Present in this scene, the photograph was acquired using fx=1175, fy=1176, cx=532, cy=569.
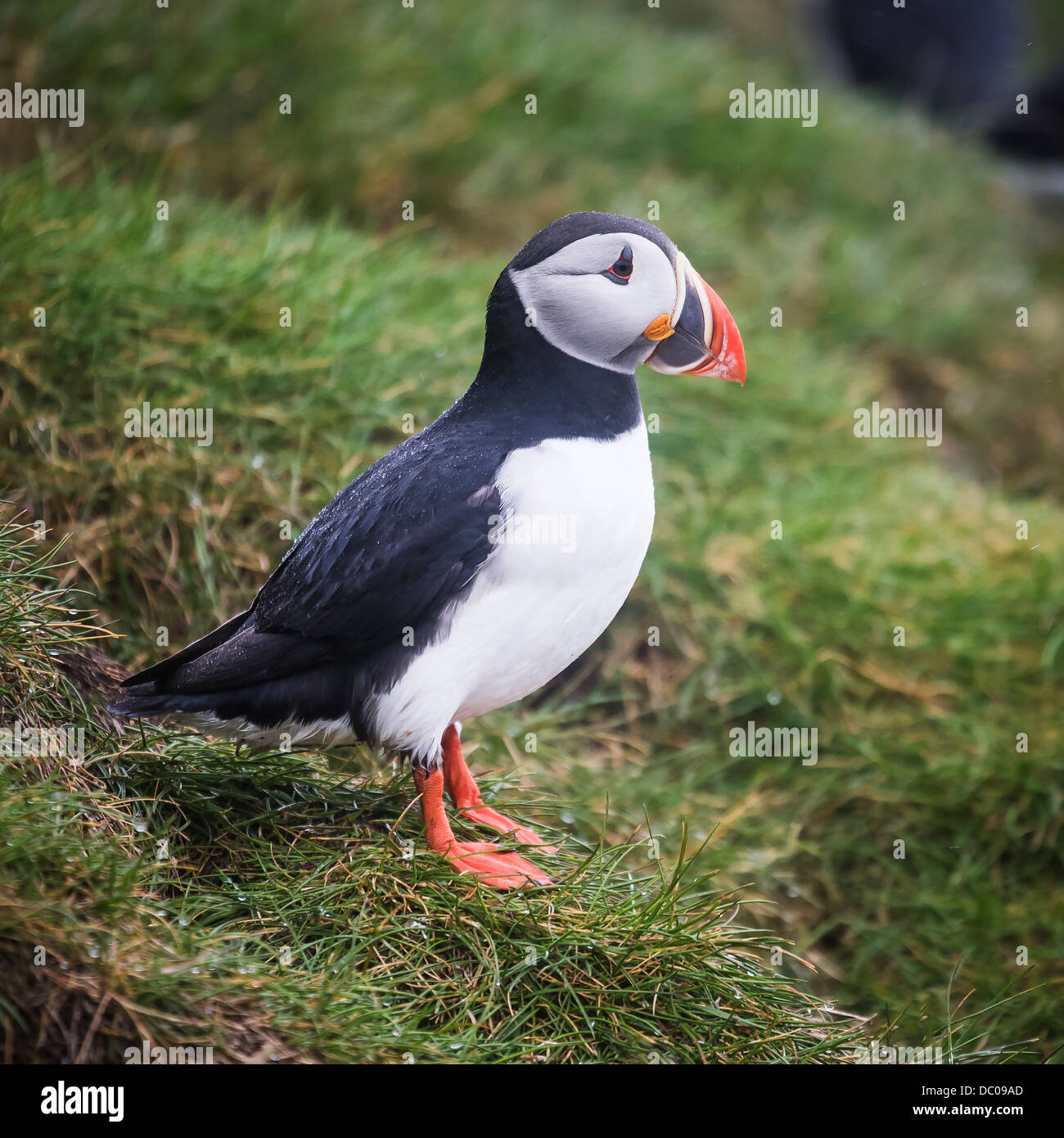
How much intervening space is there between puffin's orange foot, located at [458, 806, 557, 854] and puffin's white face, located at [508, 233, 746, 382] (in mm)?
1207

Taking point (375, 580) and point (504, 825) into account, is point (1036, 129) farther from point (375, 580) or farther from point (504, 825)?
point (375, 580)

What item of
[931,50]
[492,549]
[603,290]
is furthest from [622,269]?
[931,50]

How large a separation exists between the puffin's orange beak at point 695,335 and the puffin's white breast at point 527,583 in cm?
30

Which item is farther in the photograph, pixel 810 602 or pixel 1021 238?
pixel 1021 238

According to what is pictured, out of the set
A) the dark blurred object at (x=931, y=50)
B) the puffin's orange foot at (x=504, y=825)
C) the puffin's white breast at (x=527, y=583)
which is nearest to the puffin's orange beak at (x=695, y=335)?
the puffin's white breast at (x=527, y=583)

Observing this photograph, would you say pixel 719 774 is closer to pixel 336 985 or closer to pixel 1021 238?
pixel 336 985

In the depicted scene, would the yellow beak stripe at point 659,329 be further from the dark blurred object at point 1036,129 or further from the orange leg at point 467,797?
the dark blurred object at point 1036,129

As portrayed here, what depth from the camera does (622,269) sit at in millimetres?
2729

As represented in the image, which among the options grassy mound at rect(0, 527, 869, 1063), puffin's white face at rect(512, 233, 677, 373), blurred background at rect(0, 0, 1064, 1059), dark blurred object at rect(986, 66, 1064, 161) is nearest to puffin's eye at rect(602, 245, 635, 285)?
puffin's white face at rect(512, 233, 677, 373)

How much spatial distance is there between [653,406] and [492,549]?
8.85 feet

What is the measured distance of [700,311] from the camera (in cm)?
278
